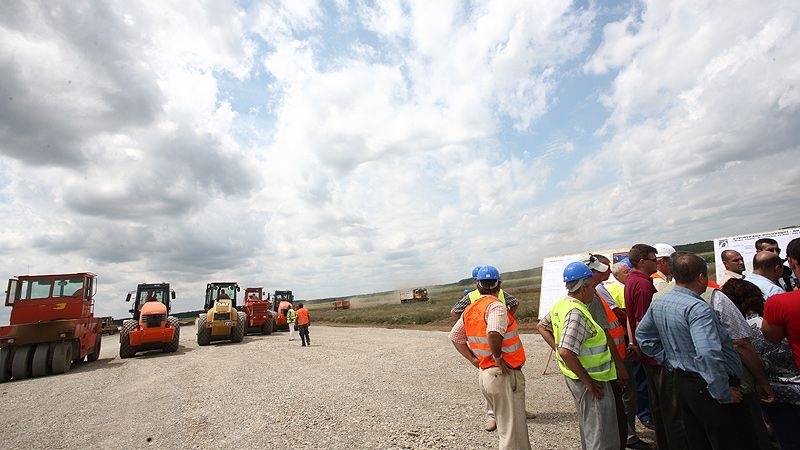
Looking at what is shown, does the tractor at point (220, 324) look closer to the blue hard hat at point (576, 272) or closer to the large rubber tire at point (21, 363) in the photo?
the large rubber tire at point (21, 363)

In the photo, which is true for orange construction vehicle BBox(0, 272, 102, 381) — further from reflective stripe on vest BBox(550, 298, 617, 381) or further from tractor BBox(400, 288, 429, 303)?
tractor BBox(400, 288, 429, 303)

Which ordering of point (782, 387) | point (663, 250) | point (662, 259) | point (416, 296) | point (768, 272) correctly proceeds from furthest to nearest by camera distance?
point (416, 296) < point (663, 250) < point (662, 259) < point (768, 272) < point (782, 387)

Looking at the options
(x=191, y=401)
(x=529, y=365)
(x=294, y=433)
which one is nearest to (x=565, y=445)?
(x=294, y=433)

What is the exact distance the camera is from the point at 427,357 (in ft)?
38.9

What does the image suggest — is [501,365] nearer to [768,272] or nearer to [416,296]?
[768,272]

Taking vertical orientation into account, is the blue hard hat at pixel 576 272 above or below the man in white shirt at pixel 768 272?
above

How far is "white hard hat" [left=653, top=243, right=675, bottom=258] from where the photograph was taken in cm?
488

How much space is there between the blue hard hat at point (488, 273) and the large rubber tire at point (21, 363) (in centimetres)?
1539

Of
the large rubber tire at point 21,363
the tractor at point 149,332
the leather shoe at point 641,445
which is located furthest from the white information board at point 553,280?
the large rubber tire at point 21,363

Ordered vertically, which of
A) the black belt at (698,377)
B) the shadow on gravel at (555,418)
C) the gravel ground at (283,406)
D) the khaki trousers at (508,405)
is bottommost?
the shadow on gravel at (555,418)

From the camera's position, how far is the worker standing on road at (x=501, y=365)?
3564mm

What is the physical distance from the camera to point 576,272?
3.56m

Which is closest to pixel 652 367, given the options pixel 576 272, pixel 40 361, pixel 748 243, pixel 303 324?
pixel 576 272

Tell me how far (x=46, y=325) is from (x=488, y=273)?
15095mm
